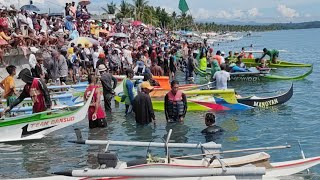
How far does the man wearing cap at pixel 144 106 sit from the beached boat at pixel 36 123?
59.5 inches

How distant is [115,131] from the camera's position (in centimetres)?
1453

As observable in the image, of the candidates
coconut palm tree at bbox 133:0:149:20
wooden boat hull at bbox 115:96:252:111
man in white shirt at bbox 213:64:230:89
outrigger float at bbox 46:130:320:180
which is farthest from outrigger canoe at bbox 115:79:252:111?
coconut palm tree at bbox 133:0:149:20

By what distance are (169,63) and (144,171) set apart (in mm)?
23398

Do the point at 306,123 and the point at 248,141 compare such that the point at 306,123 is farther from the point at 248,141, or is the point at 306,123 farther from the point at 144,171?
the point at 144,171

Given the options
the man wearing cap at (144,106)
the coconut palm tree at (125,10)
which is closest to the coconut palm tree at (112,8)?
the coconut palm tree at (125,10)

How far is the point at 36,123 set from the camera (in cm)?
1197

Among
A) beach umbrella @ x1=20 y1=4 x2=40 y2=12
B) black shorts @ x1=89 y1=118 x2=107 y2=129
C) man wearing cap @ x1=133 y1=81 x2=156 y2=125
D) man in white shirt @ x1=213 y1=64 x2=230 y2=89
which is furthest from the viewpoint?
beach umbrella @ x1=20 y1=4 x2=40 y2=12

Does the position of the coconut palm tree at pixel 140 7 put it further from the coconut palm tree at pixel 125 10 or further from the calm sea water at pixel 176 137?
the calm sea water at pixel 176 137

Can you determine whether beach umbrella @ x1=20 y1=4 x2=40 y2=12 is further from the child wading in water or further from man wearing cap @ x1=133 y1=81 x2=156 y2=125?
man wearing cap @ x1=133 y1=81 x2=156 y2=125

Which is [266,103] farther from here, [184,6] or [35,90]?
[184,6]

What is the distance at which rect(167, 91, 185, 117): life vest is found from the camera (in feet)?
40.7

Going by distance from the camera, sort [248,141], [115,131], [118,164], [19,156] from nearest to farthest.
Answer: [118,164]
[19,156]
[248,141]
[115,131]

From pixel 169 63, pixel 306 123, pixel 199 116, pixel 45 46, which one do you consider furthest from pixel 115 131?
pixel 169 63

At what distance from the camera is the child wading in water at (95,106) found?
11.8 m
